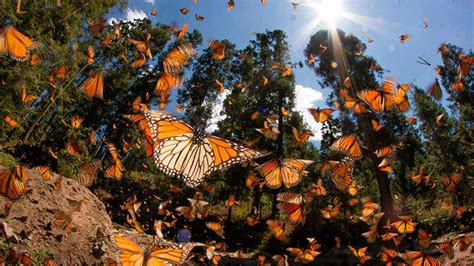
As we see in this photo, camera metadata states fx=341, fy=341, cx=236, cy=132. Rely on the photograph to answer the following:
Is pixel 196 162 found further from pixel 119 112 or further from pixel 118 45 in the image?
pixel 119 112

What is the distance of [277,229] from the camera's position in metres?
17.4

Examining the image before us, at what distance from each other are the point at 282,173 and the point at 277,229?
11.2 meters

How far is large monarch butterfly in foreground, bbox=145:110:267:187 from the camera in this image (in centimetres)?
453

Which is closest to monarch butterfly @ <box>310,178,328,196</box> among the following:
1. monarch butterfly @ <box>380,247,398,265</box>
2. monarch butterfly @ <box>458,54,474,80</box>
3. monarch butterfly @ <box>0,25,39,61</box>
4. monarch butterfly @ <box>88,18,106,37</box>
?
monarch butterfly @ <box>380,247,398,265</box>

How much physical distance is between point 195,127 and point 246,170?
50.7 ft

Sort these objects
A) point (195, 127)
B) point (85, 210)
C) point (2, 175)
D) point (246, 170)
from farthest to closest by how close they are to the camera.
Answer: point (246, 170)
point (85, 210)
point (2, 175)
point (195, 127)

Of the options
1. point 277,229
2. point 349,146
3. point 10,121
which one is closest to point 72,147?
point 10,121

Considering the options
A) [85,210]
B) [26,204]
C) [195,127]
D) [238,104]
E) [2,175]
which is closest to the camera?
[195,127]

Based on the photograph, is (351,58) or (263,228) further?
(351,58)

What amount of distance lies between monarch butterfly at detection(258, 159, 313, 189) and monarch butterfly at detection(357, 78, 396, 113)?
5.96 feet

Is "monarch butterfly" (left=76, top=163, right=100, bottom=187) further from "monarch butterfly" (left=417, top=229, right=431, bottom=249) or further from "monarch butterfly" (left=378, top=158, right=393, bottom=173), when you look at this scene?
"monarch butterfly" (left=417, top=229, right=431, bottom=249)

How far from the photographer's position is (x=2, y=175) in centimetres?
516

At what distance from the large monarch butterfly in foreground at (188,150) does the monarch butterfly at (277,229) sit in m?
12.5

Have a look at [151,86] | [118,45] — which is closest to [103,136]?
[151,86]
